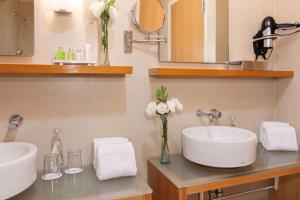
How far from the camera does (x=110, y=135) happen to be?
51.9 inches

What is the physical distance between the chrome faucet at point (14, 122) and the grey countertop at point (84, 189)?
278 mm

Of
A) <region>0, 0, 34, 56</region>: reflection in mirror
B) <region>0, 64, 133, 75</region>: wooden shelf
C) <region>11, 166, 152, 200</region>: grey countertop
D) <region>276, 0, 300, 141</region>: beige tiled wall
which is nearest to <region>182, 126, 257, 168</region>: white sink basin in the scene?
<region>11, 166, 152, 200</region>: grey countertop

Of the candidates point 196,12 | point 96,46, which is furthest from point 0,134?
point 196,12

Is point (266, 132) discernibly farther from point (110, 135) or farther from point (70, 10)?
point (70, 10)

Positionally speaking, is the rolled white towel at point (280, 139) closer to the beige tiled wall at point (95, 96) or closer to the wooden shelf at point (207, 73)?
the beige tiled wall at point (95, 96)

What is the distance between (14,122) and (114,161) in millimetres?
530

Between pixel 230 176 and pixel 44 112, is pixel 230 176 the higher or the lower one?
the lower one

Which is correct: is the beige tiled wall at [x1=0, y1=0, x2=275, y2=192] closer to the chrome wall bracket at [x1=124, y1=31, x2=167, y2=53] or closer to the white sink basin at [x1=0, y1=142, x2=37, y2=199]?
the chrome wall bracket at [x1=124, y1=31, x2=167, y2=53]

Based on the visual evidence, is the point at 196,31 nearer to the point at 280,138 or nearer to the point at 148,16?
the point at 148,16

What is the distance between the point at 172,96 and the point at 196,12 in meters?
0.60

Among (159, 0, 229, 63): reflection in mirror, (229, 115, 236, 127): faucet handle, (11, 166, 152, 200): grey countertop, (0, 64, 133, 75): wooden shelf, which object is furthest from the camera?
(229, 115, 236, 127): faucet handle

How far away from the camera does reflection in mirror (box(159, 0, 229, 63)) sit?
4.69 ft

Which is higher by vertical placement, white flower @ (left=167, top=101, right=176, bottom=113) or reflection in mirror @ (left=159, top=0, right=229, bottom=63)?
reflection in mirror @ (left=159, top=0, right=229, bottom=63)

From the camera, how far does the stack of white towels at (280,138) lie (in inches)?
57.3
